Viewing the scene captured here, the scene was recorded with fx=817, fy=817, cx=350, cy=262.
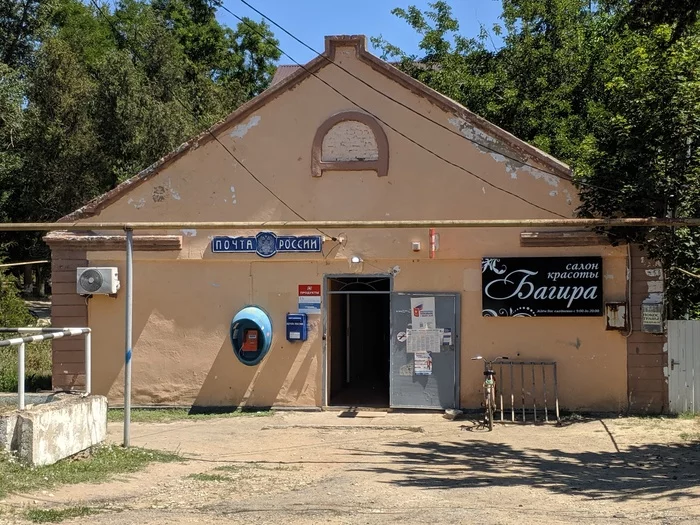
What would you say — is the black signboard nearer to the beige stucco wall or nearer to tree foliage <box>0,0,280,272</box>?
the beige stucco wall

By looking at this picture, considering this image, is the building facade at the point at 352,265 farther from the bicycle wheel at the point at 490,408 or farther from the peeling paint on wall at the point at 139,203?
the bicycle wheel at the point at 490,408

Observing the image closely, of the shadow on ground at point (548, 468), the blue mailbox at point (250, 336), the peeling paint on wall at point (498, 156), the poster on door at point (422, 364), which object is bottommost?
the shadow on ground at point (548, 468)

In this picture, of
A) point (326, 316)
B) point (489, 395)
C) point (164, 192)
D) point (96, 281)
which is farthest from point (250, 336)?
point (489, 395)

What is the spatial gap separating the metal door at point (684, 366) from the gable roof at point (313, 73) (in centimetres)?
316

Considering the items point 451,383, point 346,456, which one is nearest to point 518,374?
point 451,383

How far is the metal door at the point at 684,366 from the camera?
44.1 feet

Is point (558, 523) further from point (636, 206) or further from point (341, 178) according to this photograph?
point (341, 178)

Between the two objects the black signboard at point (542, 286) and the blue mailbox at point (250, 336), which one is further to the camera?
the blue mailbox at point (250, 336)

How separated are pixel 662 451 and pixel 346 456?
4237 mm

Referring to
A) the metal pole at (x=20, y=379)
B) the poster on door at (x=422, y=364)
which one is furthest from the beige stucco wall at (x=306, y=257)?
the metal pole at (x=20, y=379)

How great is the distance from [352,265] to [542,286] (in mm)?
3290

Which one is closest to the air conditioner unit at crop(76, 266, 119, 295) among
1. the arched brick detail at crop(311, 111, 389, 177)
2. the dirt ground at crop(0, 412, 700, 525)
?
the dirt ground at crop(0, 412, 700, 525)

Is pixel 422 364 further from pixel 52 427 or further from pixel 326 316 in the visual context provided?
pixel 52 427

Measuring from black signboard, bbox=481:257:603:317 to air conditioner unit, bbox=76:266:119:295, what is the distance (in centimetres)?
653
